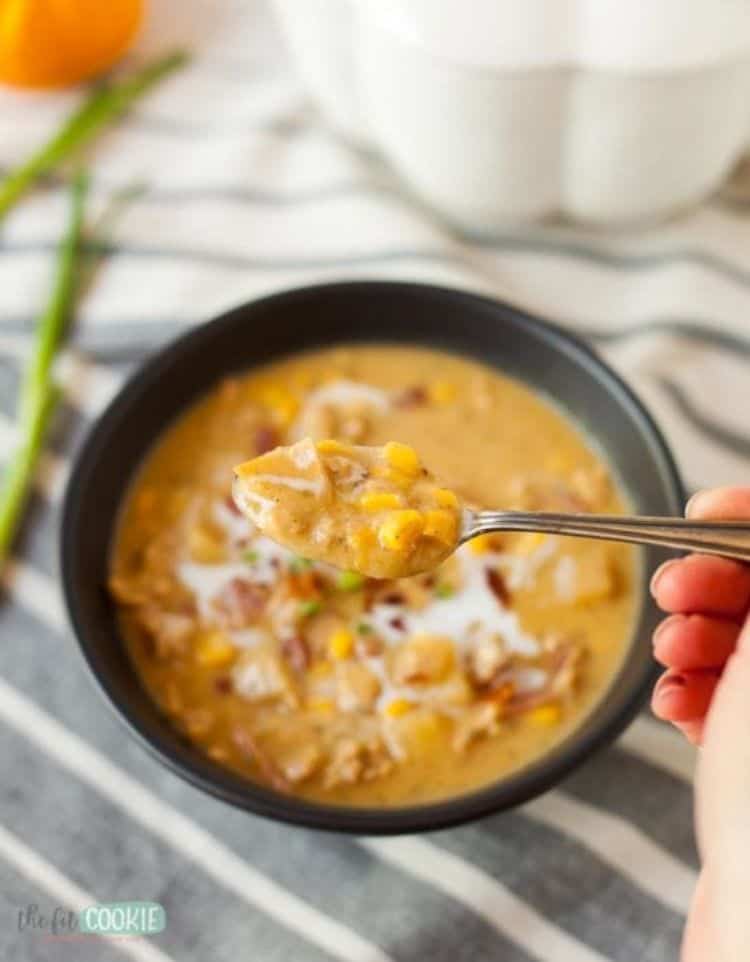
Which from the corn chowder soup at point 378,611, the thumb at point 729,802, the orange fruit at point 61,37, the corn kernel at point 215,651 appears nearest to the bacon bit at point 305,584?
the corn chowder soup at point 378,611

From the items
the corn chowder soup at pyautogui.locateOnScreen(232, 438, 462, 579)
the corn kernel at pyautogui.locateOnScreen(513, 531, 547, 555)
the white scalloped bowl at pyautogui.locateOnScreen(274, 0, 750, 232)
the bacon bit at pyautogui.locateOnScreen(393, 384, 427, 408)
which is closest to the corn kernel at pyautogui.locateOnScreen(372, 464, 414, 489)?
the corn chowder soup at pyautogui.locateOnScreen(232, 438, 462, 579)

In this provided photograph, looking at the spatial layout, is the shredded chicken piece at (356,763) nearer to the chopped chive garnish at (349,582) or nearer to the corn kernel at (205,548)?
the chopped chive garnish at (349,582)

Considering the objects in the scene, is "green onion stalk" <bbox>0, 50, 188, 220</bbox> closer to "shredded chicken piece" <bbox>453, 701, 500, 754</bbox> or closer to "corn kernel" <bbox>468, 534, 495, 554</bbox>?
"corn kernel" <bbox>468, 534, 495, 554</bbox>

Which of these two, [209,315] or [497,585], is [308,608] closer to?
[497,585]

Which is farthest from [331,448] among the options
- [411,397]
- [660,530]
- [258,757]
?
[411,397]

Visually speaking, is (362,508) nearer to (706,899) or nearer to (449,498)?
(449,498)

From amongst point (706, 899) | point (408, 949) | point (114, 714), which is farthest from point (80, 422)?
point (706, 899)
